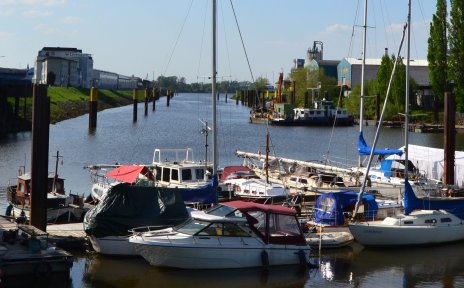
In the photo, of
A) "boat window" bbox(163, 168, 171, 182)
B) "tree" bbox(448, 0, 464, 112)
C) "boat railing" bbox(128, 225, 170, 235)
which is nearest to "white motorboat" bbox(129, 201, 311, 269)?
"boat railing" bbox(128, 225, 170, 235)

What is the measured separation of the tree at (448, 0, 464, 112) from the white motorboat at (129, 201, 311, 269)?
86.1 metres

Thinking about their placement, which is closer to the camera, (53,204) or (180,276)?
(180,276)

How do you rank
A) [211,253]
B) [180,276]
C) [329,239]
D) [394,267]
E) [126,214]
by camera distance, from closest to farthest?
[180,276] → [211,253] → [126,214] → [394,267] → [329,239]

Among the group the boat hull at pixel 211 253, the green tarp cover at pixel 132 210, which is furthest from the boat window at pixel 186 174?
the boat hull at pixel 211 253

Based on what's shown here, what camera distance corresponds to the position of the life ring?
83.3ft

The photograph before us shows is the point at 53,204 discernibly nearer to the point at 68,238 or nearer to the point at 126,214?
the point at 68,238

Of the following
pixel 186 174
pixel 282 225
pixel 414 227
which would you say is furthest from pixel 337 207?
pixel 186 174

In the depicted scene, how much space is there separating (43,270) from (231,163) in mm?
39305

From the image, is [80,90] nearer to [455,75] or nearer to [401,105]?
[401,105]

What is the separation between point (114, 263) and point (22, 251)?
3955mm

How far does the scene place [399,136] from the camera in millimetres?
101625

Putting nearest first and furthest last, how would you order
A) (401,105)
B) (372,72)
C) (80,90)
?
(401,105), (372,72), (80,90)

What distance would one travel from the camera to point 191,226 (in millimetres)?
27984

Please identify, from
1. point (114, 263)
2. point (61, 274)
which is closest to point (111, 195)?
point (114, 263)
